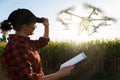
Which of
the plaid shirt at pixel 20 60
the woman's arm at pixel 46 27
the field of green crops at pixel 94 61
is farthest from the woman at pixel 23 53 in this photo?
the field of green crops at pixel 94 61

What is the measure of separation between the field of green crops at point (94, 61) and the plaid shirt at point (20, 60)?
41.4 feet

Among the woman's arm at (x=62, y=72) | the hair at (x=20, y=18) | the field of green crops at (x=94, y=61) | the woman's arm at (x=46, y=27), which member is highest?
the hair at (x=20, y=18)

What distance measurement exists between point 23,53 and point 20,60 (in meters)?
0.08

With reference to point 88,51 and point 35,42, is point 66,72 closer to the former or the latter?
point 35,42

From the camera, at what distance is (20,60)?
413cm

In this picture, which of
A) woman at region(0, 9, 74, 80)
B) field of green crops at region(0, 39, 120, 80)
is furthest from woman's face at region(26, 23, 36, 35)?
field of green crops at region(0, 39, 120, 80)

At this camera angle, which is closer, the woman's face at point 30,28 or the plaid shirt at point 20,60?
the plaid shirt at point 20,60

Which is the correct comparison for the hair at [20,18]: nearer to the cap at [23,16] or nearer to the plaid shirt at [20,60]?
the cap at [23,16]

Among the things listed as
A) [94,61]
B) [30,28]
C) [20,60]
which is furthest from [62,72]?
[94,61]

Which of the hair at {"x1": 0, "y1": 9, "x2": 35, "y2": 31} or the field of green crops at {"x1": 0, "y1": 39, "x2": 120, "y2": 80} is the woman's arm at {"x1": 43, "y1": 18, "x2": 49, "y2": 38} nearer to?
the hair at {"x1": 0, "y1": 9, "x2": 35, "y2": 31}

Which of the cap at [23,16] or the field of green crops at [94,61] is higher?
the cap at [23,16]

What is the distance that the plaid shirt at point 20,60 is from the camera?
13.5 ft

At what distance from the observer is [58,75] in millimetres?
4051

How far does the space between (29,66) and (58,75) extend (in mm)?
308
